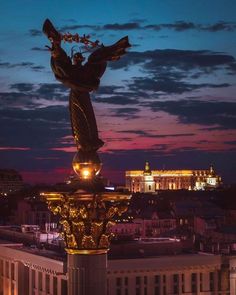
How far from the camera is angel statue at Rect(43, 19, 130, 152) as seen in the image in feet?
29.7

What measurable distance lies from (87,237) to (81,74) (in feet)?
6.48

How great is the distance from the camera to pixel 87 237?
8.73 metres

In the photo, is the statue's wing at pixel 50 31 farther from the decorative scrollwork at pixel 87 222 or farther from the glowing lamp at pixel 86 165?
the decorative scrollwork at pixel 87 222

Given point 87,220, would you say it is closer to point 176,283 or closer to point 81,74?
point 81,74

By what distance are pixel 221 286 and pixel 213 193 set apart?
12520 cm

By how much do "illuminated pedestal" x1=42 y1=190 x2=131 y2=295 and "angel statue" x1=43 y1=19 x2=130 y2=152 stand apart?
0.66 m

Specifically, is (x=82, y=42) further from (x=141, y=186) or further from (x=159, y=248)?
(x=141, y=186)

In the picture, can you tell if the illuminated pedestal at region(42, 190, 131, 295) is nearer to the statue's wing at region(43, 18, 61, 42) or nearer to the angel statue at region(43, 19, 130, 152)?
the angel statue at region(43, 19, 130, 152)

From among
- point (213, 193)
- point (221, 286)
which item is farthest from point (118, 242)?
point (213, 193)

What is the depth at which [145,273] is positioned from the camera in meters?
36.7

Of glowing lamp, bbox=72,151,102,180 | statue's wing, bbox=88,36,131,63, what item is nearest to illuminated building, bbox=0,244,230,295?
glowing lamp, bbox=72,151,102,180

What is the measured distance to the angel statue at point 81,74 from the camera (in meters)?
9.04

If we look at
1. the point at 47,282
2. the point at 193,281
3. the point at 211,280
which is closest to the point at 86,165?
the point at 47,282

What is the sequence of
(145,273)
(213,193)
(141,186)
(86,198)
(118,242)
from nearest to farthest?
(86,198), (145,273), (118,242), (213,193), (141,186)
